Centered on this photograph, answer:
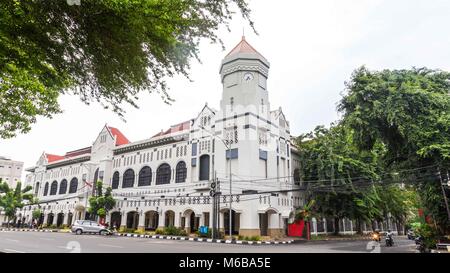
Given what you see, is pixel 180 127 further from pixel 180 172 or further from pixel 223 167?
pixel 223 167

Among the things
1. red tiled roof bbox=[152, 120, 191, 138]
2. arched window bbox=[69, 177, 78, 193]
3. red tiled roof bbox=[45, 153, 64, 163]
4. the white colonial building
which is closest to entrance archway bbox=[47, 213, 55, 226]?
arched window bbox=[69, 177, 78, 193]

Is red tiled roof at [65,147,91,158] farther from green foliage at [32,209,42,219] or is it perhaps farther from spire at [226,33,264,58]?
spire at [226,33,264,58]

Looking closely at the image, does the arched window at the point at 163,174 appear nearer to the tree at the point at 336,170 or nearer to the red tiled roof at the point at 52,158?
the tree at the point at 336,170

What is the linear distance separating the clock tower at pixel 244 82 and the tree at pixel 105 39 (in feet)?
72.6

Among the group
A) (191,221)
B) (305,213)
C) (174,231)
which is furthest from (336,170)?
(174,231)

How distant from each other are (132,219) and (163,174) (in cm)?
735

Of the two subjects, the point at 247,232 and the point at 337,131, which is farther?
the point at 337,131

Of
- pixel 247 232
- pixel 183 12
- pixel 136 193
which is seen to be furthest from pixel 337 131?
pixel 183 12

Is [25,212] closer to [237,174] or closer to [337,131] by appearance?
[237,174]

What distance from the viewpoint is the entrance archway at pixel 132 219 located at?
110 ft

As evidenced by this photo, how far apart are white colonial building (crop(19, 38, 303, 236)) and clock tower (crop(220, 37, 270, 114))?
10 centimetres

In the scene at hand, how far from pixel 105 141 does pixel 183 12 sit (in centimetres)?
3782

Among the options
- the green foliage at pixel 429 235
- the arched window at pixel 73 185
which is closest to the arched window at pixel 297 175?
the green foliage at pixel 429 235

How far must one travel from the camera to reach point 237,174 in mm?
25906
